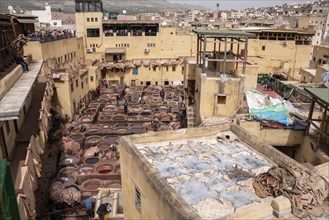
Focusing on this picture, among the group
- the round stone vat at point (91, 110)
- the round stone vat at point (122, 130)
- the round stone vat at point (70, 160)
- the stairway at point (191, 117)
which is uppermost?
Result: the stairway at point (191, 117)

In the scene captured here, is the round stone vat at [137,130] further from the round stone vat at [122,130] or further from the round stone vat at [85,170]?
the round stone vat at [85,170]

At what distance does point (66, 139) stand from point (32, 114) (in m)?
4.28

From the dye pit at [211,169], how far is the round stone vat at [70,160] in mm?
12241

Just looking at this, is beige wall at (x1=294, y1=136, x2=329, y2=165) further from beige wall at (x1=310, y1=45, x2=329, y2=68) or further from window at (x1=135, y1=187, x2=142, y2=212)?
beige wall at (x1=310, y1=45, x2=329, y2=68)

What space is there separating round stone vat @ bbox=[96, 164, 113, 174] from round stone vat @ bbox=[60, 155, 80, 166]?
6.17 ft

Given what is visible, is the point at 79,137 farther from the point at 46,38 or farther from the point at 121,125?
the point at 46,38

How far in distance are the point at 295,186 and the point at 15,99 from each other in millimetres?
11015

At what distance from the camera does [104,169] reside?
839 inches

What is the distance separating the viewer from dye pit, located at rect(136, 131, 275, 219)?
26.5ft

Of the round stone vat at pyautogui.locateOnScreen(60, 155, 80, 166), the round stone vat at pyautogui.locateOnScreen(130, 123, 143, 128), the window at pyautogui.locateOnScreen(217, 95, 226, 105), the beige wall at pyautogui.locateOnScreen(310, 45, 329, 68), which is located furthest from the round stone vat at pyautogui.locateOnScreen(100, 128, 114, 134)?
the beige wall at pyautogui.locateOnScreen(310, 45, 329, 68)

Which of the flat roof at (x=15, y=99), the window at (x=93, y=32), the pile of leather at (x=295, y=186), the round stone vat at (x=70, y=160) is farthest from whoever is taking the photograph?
the window at (x=93, y=32)

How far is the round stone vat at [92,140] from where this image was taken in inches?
966

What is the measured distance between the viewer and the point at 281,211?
7.12m

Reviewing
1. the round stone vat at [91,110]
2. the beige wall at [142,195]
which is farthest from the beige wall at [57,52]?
the beige wall at [142,195]
